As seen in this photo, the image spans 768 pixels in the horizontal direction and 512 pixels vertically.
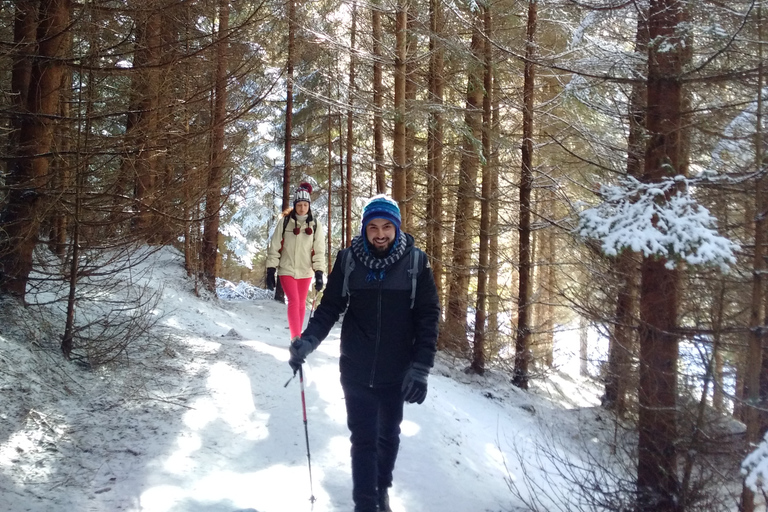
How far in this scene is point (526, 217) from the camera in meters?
10.6

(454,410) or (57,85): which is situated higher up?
(57,85)

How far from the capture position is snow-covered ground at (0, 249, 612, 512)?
3.79 m

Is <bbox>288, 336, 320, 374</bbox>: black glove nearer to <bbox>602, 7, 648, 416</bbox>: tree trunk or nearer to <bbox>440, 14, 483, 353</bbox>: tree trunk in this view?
<bbox>602, 7, 648, 416</bbox>: tree trunk

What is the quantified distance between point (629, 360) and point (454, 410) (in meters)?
3.13

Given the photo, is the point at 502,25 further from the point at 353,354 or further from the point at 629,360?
the point at 353,354

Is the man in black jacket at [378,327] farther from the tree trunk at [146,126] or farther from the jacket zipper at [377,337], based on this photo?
the tree trunk at [146,126]

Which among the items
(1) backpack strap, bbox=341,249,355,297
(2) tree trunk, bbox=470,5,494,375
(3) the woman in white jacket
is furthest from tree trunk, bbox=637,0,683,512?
(2) tree trunk, bbox=470,5,494,375

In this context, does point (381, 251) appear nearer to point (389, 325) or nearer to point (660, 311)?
point (389, 325)

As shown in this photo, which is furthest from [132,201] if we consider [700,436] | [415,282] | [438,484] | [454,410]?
[700,436]

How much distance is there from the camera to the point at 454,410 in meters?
7.03

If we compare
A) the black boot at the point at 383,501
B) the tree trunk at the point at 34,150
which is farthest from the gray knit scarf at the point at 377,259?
the tree trunk at the point at 34,150

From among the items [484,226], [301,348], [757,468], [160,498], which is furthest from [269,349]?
[757,468]

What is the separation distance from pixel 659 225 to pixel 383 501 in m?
2.83

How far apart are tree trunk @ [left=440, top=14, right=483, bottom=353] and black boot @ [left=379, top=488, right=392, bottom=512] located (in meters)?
7.55
